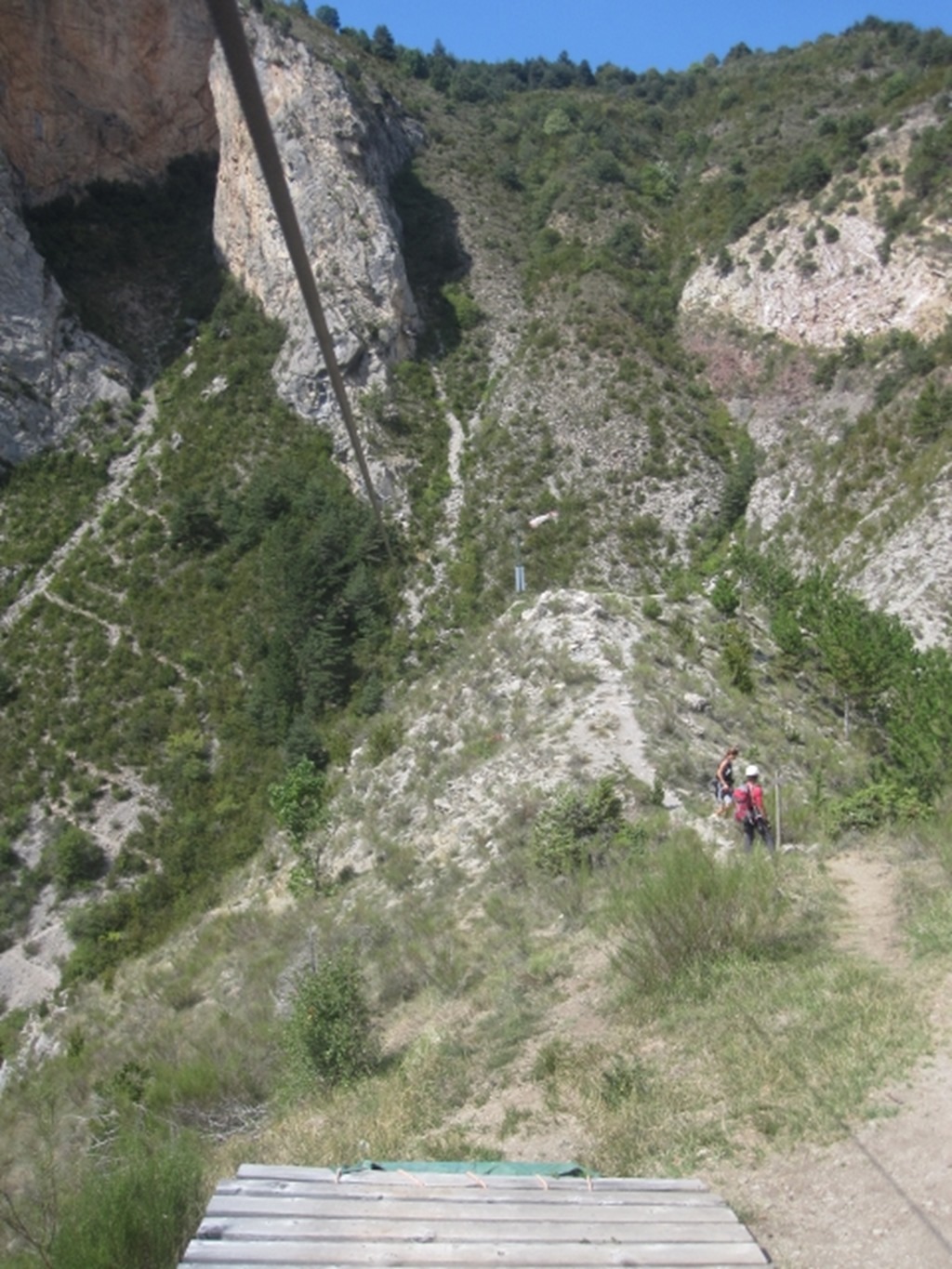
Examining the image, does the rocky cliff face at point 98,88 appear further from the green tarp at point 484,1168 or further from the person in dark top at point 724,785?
the green tarp at point 484,1168

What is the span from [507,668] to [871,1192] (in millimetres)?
10898

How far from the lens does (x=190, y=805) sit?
23766 mm

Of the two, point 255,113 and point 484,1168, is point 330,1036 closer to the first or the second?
point 484,1168

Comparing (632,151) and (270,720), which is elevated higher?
(632,151)

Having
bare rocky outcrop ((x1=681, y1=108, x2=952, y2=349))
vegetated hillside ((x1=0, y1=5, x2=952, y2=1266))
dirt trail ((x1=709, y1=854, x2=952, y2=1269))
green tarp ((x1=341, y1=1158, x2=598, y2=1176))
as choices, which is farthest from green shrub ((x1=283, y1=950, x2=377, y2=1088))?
bare rocky outcrop ((x1=681, y1=108, x2=952, y2=349))

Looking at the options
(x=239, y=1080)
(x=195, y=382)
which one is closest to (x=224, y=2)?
(x=239, y=1080)

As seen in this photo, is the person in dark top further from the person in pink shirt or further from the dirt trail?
the dirt trail

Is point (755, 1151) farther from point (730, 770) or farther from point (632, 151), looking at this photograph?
point (632, 151)

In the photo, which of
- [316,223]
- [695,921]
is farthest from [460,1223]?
[316,223]

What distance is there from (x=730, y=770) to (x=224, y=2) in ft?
35.1

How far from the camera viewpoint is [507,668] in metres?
14.5

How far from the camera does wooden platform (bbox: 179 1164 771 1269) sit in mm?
3129

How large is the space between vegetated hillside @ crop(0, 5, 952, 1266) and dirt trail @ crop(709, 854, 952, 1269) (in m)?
0.27

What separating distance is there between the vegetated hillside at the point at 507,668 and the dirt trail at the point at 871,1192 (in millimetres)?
268
